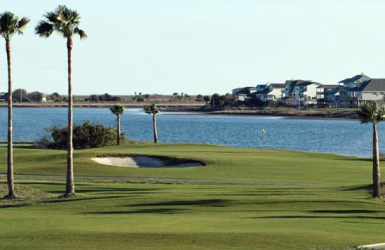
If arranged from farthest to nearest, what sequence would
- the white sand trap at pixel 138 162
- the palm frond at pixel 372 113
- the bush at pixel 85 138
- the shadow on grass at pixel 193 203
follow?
1. the bush at pixel 85 138
2. the white sand trap at pixel 138 162
3. the palm frond at pixel 372 113
4. the shadow on grass at pixel 193 203

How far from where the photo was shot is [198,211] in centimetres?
3238

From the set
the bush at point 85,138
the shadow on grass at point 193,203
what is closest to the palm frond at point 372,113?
the shadow on grass at point 193,203

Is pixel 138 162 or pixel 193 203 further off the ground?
pixel 193 203

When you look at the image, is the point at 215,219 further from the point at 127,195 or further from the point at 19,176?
the point at 19,176

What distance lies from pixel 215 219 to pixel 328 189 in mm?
15215

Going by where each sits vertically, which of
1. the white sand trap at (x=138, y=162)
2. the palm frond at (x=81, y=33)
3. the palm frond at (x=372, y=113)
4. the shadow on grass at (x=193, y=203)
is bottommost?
the white sand trap at (x=138, y=162)

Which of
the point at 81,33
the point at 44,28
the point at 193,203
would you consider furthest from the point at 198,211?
the point at 44,28

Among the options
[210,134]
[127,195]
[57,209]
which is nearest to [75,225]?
[57,209]

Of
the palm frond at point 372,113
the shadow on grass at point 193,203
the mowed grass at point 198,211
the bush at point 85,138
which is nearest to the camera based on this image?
the mowed grass at point 198,211

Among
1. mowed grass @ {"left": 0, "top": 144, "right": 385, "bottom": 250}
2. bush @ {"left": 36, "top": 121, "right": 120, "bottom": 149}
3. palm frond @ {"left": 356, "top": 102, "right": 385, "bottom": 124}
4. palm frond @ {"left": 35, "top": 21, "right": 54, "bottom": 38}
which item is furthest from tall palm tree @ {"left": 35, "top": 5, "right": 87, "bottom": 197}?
bush @ {"left": 36, "top": 121, "right": 120, "bottom": 149}

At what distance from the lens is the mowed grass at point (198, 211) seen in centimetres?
2459

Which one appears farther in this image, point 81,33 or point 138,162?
point 138,162

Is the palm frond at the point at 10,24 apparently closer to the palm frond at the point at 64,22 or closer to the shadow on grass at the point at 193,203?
the palm frond at the point at 64,22

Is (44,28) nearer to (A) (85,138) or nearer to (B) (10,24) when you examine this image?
(B) (10,24)
